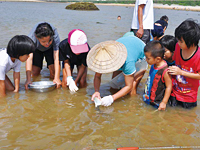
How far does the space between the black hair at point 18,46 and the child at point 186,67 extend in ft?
6.17

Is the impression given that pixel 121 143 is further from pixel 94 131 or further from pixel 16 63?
pixel 16 63

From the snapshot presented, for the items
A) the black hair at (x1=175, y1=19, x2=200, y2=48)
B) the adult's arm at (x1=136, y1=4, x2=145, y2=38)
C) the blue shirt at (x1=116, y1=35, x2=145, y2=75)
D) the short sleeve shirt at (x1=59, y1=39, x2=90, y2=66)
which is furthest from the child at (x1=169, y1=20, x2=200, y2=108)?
the short sleeve shirt at (x1=59, y1=39, x2=90, y2=66)

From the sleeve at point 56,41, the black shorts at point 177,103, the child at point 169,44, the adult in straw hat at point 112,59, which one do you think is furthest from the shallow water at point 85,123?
the sleeve at point 56,41

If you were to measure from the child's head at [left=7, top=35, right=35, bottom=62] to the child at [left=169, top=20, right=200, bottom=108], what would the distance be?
6.17 feet

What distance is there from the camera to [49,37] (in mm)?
3262

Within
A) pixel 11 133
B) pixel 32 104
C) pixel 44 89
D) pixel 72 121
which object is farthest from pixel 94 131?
pixel 44 89

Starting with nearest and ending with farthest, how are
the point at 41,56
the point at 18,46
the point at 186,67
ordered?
the point at 186,67 → the point at 18,46 → the point at 41,56

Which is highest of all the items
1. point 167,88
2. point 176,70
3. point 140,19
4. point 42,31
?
point 140,19

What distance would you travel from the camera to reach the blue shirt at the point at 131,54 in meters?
→ 2.76

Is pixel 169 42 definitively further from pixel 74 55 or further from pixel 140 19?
pixel 74 55

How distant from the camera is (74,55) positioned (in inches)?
139

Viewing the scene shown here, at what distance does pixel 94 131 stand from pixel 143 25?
241 cm

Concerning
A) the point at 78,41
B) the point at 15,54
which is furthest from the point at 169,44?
the point at 15,54

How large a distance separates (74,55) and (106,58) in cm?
98
